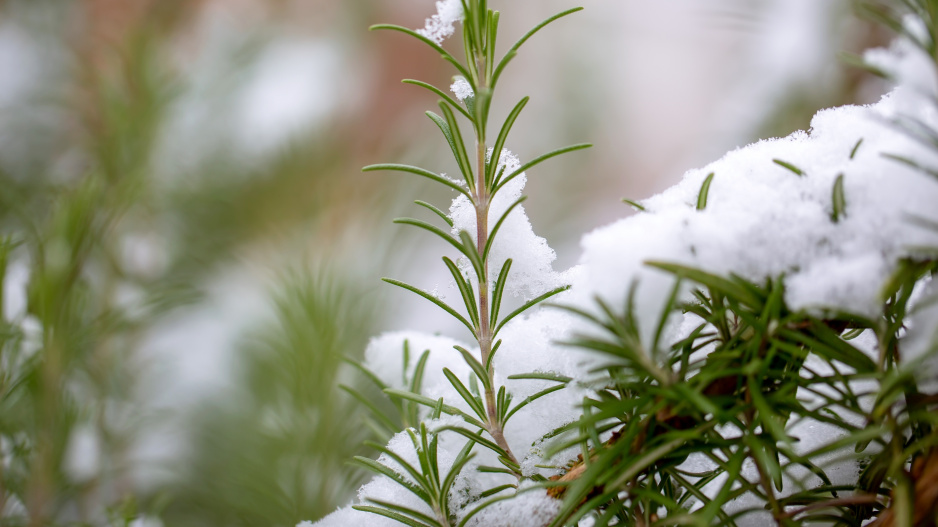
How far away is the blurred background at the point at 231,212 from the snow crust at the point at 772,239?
7cm

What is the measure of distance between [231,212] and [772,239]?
860mm

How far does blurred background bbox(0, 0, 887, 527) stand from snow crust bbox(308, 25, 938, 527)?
0.07 m

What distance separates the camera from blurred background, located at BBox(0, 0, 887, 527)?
0.48 metres

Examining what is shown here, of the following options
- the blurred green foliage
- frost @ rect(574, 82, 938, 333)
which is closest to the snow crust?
frost @ rect(574, 82, 938, 333)

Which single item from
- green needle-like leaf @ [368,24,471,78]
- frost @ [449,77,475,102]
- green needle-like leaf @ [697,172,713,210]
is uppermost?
frost @ [449,77,475,102]

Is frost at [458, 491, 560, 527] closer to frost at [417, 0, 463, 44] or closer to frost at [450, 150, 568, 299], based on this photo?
frost at [450, 150, 568, 299]

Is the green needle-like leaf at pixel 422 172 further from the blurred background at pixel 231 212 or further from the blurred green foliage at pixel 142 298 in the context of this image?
the blurred green foliage at pixel 142 298

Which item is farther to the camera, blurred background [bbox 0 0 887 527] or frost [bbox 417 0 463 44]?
blurred background [bbox 0 0 887 527]

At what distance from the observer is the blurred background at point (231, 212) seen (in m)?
0.48

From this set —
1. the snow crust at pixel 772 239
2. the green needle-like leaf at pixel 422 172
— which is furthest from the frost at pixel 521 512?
the green needle-like leaf at pixel 422 172

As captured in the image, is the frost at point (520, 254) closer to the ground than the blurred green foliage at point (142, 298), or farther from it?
closer to the ground

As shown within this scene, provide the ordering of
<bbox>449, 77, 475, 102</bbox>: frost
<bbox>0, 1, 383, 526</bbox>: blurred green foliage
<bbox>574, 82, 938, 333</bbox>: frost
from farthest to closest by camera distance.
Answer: <bbox>0, 1, 383, 526</bbox>: blurred green foliage < <bbox>449, 77, 475, 102</bbox>: frost < <bbox>574, 82, 938, 333</bbox>: frost

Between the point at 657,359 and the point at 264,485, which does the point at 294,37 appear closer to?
the point at 264,485

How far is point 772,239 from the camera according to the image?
19 centimetres
